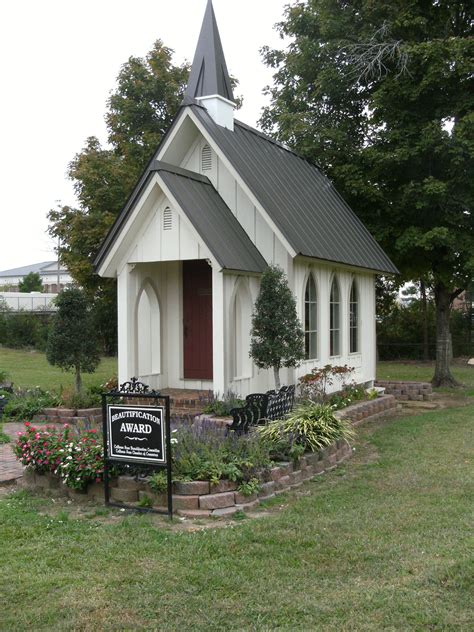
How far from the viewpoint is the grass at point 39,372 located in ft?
66.4

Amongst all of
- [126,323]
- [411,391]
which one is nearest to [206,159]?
[126,323]

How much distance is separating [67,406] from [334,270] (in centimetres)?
660

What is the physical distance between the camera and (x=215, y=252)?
458 inches

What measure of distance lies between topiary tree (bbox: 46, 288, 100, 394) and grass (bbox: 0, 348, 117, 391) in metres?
2.78

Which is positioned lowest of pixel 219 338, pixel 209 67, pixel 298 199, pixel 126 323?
pixel 219 338

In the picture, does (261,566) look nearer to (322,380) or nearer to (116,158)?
(322,380)

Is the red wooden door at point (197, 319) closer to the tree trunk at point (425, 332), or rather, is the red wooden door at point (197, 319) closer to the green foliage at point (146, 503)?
the green foliage at point (146, 503)

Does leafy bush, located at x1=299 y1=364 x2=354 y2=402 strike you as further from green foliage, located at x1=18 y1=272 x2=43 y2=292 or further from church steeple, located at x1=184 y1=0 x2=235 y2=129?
green foliage, located at x1=18 y1=272 x2=43 y2=292

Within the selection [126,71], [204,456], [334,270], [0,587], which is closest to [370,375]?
[334,270]

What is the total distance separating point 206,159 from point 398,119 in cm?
743

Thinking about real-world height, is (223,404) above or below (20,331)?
below

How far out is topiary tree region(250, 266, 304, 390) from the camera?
38.6 feet

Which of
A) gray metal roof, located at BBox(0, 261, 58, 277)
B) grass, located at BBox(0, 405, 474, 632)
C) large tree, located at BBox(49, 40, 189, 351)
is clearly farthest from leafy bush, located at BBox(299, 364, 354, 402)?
gray metal roof, located at BBox(0, 261, 58, 277)

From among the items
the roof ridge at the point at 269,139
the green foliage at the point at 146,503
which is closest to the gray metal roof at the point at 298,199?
the roof ridge at the point at 269,139
